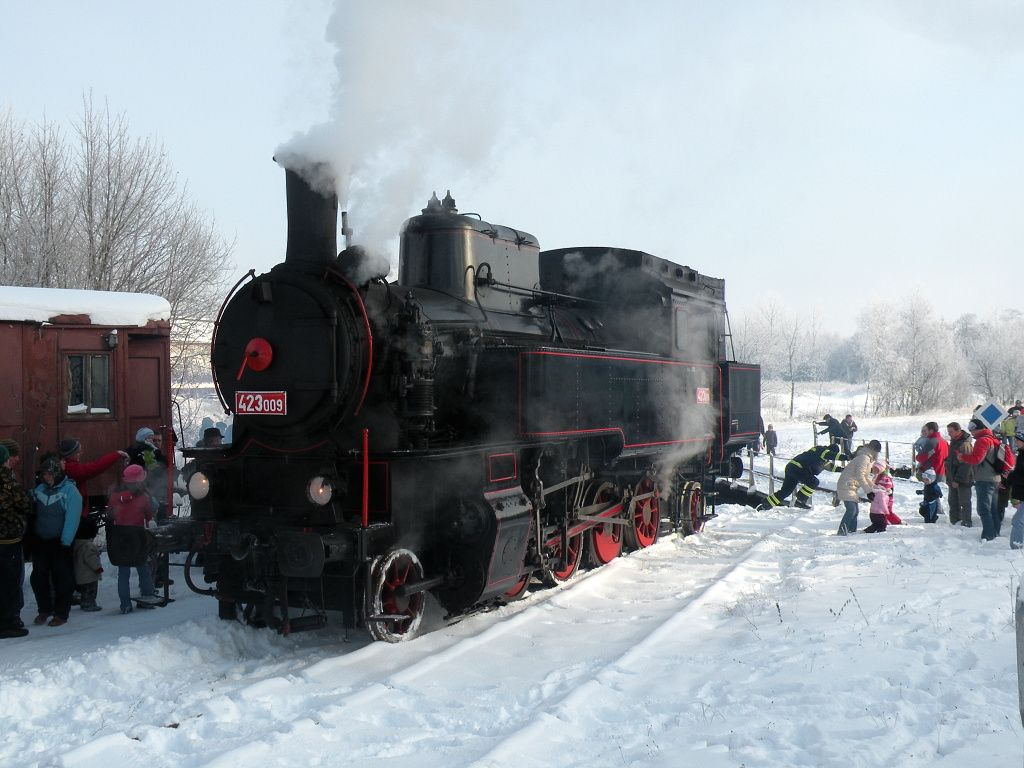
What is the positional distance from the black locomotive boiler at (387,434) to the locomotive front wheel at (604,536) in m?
0.74

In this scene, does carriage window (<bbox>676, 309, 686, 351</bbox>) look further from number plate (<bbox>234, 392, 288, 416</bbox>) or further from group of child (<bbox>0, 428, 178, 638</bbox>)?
group of child (<bbox>0, 428, 178, 638</bbox>)

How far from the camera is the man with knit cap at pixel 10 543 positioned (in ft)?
20.9

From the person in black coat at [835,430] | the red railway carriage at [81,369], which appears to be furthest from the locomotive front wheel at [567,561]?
the person in black coat at [835,430]

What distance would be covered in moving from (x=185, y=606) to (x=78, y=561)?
0.99 meters

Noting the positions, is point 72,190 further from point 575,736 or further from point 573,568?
point 575,736

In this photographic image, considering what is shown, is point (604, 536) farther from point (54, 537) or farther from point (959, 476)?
point (54, 537)

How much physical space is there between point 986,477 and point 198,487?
817cm

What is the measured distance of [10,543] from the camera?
6.41 metres

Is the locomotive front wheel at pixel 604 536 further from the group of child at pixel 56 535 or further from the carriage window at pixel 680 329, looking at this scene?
the group of child at pixel 56 535

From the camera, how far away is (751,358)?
200 feet

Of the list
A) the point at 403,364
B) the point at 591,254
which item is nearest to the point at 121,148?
the point at 591,254

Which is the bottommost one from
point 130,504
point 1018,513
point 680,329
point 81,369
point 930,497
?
point 930,497

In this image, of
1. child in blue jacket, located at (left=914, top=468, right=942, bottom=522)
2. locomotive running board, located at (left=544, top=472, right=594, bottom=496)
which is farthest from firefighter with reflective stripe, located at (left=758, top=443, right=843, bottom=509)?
locomotive running board, located at (left=544, top=472, right=594, bottom=496)

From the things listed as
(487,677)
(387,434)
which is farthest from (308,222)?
(487,677)
